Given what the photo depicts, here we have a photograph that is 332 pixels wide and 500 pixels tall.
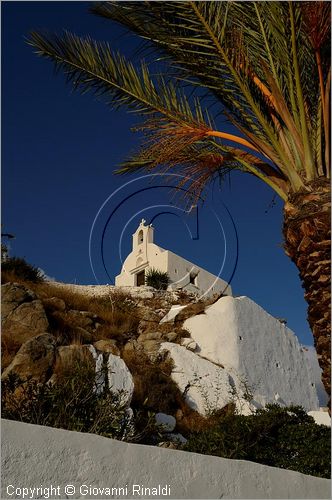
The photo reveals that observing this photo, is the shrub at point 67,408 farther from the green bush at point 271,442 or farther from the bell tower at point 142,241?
the bell tower at point 142,241

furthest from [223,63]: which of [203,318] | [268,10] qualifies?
[203,318]

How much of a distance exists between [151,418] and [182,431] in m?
3.47

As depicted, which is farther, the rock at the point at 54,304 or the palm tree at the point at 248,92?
the rock at the point at 54,304

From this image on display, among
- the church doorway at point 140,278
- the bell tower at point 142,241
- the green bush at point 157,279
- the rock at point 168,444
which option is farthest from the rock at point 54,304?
the bell tower at point 142,241

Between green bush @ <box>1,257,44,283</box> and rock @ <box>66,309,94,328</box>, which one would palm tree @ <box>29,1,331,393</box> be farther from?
green bush @ <box>1,257,44,283</box>

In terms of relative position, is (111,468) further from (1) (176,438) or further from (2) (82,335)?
(2) (82,335)

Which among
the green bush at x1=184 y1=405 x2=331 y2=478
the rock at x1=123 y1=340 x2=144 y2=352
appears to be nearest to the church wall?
the rock at x1=123 y1=340 x2=144 y2=352

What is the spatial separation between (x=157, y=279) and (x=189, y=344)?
6.57 meters

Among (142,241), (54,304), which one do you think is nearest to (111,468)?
(54,304)

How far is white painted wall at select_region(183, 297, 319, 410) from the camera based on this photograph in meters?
12.5

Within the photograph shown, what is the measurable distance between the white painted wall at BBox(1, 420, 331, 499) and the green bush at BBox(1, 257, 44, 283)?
32.8 ft

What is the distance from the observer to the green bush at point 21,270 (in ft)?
45.3

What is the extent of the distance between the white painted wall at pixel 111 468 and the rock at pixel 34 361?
3537 mm

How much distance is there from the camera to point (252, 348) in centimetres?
1320
